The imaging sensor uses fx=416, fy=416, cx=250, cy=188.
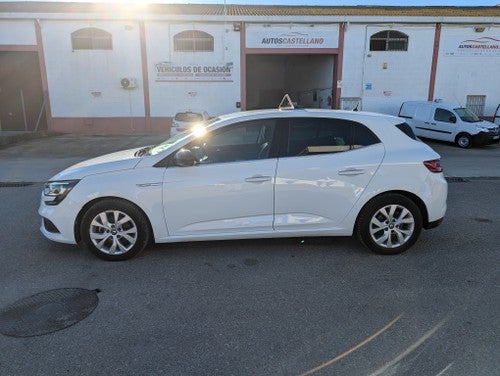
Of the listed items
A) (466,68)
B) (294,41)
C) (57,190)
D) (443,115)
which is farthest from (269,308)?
(466,68)

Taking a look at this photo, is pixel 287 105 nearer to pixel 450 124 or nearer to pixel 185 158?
pixel 185 158

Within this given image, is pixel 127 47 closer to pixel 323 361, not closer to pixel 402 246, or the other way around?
pixel 402 246

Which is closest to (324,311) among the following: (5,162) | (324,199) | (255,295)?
(255,295)

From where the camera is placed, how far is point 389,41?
69.4ft

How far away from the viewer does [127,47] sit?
67.7 ft

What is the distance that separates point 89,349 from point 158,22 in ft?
65.6

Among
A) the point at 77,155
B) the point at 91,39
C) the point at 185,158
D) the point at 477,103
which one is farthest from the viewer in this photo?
the point at 477,103

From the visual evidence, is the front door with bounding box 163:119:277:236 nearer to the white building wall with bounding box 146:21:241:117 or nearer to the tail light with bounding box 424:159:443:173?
the tail light with bounding box 424:159:443:173

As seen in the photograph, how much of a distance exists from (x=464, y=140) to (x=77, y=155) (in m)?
13.8

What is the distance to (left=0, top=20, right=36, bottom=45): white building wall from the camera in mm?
20047

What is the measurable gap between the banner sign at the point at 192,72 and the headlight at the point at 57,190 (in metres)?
17.4

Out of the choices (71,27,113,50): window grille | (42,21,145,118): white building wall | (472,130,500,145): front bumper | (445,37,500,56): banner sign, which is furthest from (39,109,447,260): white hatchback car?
(445,37,500,56): banner sign

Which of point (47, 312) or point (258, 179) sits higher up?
point (258, 179)

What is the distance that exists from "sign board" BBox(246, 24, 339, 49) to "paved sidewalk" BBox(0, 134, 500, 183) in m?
6.74
